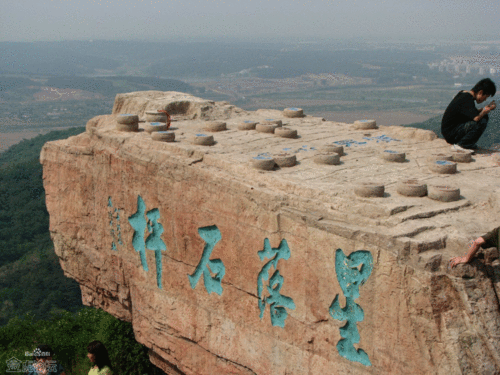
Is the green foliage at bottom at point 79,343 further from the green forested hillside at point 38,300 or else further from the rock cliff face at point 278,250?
the rock cliff face at point 278,250

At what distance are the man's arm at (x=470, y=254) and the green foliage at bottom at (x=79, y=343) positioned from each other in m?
8.24

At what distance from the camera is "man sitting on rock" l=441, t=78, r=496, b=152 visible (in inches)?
318

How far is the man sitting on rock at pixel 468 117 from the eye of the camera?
8070 mm

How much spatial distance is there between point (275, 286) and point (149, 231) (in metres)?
2.44

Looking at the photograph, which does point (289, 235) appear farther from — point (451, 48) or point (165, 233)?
point (451, 48)

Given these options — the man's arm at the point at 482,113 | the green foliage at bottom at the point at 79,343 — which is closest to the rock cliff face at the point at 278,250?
the man's arm at the point at 482,113

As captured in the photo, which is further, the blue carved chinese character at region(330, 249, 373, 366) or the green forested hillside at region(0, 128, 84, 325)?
the green forested hillside at region(0, 128, 84, 325)

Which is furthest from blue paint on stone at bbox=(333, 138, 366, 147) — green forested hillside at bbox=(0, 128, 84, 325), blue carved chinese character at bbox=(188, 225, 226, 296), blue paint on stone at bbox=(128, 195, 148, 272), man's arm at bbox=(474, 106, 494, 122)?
green forested hillside at bbox=(0, 128, 84, 325)

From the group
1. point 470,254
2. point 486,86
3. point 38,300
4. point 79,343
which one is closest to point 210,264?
point 470,254

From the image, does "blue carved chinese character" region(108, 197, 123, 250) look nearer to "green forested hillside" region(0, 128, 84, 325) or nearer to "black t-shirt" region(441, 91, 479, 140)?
"black t-shirt" region(441, 91, 479, 140)

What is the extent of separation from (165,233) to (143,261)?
2.70 feet

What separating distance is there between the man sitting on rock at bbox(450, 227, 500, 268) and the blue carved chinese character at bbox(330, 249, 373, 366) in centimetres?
82

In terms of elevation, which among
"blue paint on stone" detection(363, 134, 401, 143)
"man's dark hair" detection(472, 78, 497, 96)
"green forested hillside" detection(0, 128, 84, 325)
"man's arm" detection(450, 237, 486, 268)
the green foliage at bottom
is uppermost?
"man's dark hair" detection(472, 78, 497, 96)

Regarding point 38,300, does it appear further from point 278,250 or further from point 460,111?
→ point 460,111
